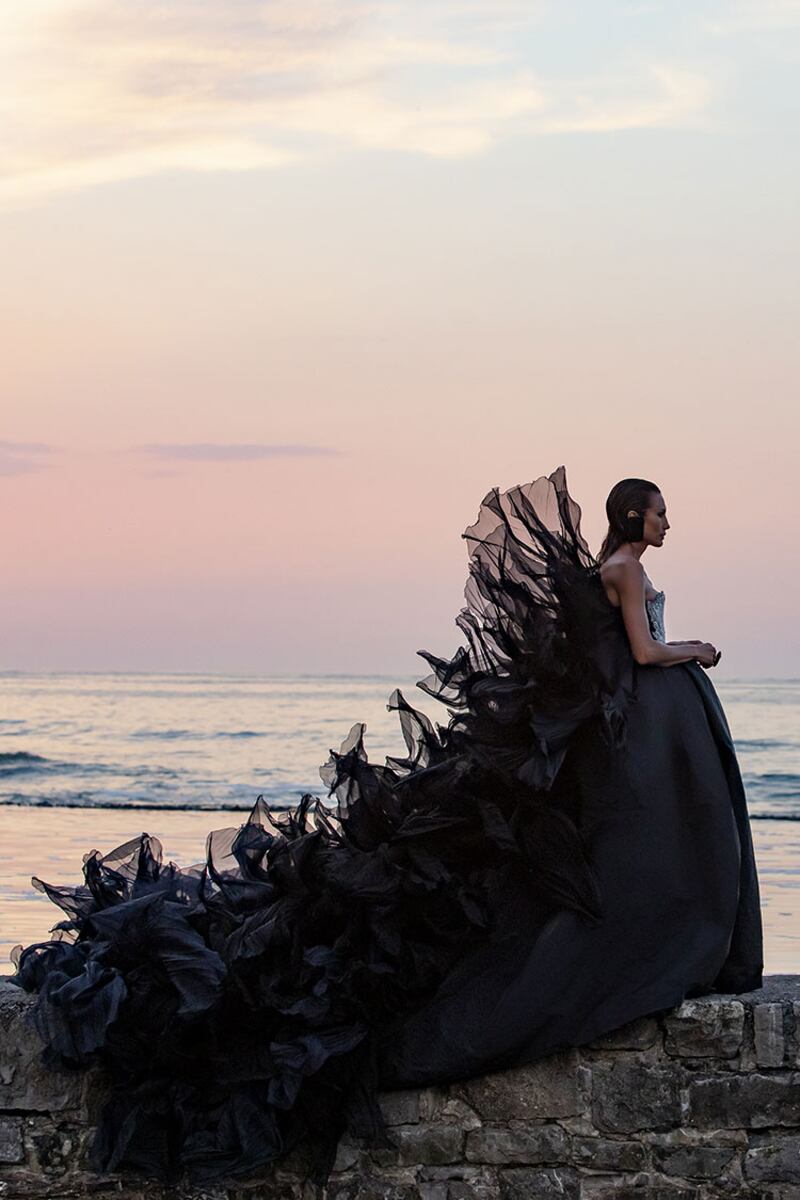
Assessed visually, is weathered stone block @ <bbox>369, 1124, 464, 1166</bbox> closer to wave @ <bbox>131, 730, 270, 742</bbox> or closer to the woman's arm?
the woman's arm

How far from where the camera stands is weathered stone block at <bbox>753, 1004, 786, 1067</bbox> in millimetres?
3916

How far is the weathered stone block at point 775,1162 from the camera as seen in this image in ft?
12.8

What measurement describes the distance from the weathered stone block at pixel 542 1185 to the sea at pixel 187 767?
3365mm

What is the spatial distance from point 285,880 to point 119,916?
431mm

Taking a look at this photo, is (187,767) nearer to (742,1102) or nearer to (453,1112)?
(453,1112)

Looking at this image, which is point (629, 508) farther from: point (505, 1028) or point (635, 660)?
point (505, 1028)

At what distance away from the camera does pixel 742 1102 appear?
12.9ft

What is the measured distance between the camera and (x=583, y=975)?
3.86 meters

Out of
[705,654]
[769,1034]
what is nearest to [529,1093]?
[769,1034]

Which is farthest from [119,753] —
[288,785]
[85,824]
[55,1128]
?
[55,1128]

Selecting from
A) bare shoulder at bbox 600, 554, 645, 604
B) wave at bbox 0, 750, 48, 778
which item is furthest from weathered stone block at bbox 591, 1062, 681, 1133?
wave at bbox 0, 750, 48, 778

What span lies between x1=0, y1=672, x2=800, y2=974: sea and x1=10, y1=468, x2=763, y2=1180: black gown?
119 inches

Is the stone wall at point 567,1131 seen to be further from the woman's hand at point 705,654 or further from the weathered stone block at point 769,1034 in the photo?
the woman's hand at point 705,654

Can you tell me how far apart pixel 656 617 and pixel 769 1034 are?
114 cm
